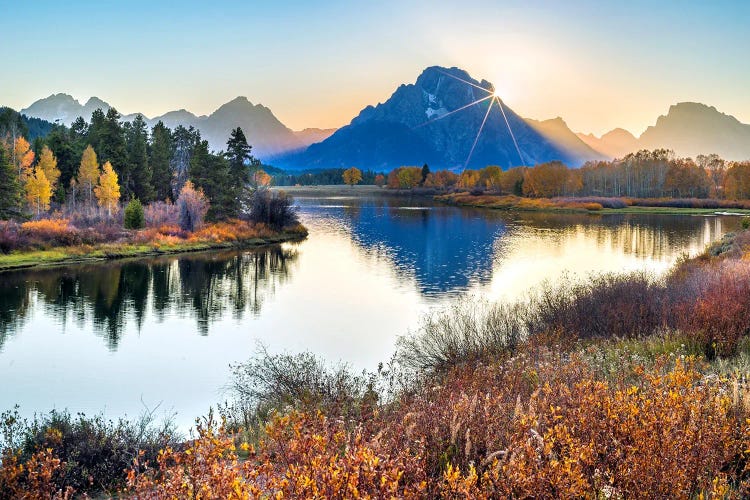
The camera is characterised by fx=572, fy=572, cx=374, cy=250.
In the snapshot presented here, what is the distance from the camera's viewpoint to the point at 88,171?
67.0m

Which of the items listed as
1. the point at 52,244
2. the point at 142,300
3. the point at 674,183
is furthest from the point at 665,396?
the point at 674,183

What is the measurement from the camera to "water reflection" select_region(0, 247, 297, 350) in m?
28.5

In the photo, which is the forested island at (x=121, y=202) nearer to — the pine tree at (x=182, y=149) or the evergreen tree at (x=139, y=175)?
the evergreen tree at (x=139, y=175)

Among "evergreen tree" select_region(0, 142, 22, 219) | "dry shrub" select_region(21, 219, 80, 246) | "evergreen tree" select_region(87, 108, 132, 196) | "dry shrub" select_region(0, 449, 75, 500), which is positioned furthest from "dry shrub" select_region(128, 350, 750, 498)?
"evergreen tree" select_region(87, 108, 132, 196)

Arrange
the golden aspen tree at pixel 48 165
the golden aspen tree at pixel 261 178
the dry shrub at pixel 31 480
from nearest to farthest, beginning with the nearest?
the dry shrub at pixel 31 480, the golden aspen tree at pixel 48 165, the golden aspen tree at pixel 261 178

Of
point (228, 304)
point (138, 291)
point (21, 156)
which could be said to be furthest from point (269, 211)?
point (228, 304)

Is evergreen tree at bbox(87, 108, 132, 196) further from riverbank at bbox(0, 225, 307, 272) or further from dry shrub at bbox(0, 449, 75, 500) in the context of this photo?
dry shrub at bbox(0, 449, 75, 500)

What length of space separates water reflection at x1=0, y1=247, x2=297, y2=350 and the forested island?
5.80 meters

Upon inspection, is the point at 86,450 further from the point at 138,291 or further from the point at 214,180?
the point at 214,180

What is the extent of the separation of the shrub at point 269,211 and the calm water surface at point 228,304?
620 centimetres

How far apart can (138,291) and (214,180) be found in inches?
1310

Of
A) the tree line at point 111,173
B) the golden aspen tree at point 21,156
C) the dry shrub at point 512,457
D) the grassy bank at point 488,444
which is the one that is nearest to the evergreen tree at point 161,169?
the tree line at point 111,173

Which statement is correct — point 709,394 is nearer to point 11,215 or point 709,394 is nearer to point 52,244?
point 52,244

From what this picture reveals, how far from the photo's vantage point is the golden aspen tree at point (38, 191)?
6084 centimetres
